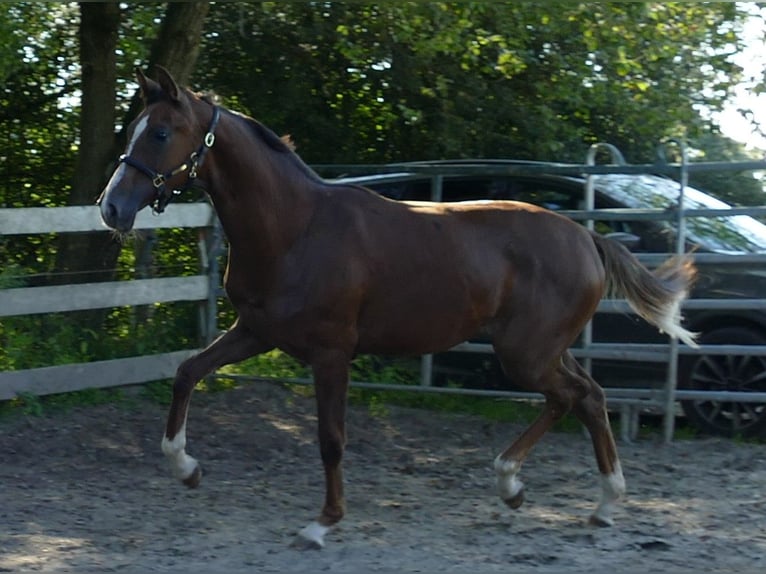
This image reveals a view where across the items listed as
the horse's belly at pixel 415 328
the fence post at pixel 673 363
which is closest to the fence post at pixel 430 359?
the fence post at pixel 673 363

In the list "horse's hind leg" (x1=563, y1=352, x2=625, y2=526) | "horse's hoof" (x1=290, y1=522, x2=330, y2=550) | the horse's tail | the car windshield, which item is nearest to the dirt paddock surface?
"horse's hoof" (x1=290, y1=522, x2=330, y2=550)

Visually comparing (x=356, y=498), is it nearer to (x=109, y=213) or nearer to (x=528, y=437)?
(x=528, y=437)

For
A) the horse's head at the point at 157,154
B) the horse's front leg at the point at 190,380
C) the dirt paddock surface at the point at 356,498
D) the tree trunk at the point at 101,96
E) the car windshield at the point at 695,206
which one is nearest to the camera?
the dirt paddock surface at the point at 356,498

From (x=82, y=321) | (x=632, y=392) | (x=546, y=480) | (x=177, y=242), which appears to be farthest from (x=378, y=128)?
(x=546, y=480)

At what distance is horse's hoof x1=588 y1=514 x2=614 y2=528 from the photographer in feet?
19.3

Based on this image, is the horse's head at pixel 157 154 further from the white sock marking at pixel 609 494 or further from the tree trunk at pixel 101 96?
the tree trunk at pixel 101 96

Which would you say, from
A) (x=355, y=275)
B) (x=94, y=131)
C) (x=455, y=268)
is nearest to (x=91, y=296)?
(x=94, y=131)

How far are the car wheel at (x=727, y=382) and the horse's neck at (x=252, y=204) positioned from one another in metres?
3.50

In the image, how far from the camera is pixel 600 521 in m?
5.90

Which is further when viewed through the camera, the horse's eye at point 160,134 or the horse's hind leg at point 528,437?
the horse's hind leg at point 528,437

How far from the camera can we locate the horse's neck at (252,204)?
575 cm

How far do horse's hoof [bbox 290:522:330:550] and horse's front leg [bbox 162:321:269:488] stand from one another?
85cm

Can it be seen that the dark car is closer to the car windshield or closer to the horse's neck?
the car windshield

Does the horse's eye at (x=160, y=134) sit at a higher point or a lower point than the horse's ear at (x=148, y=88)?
lower
